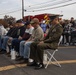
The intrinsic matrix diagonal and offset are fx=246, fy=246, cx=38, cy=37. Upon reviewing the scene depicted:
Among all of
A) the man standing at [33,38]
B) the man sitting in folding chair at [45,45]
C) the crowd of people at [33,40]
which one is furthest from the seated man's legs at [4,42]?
the man sitting in folding chair at [45,45]

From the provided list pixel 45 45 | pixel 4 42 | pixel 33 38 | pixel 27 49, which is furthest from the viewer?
pixel 4 42

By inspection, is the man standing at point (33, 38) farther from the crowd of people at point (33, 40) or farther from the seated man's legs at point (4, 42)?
the seated man's legs at point (4, 42)

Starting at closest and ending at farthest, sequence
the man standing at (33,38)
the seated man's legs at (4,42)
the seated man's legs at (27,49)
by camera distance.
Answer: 1. the man standing at (33,38)
2. the seated man's legs at (27,49)
3. the seated man's legs at (4,42)

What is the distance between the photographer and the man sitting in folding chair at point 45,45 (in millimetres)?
7660

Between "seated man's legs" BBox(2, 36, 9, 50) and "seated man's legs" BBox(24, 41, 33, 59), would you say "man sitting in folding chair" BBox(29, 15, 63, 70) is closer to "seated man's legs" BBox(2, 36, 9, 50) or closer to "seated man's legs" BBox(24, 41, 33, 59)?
"seated man's legs" BBox(24, 41, 33, 59)

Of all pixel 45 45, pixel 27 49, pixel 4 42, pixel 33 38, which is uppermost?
pixel 33 38

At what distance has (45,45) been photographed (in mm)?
7645

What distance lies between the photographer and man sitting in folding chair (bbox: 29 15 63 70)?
302 inches

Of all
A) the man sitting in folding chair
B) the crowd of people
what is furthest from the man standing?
the man sitting in folding chair

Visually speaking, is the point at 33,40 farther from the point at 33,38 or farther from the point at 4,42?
the point at 4,42

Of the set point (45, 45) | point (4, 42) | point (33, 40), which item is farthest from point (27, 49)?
point (4, 42)

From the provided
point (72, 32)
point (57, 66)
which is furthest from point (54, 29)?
point (72, 32)

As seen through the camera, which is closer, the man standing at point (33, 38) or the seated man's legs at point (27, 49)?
the man standing at point (33, 38)

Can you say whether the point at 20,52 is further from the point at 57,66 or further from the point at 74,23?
the point at 74,23
